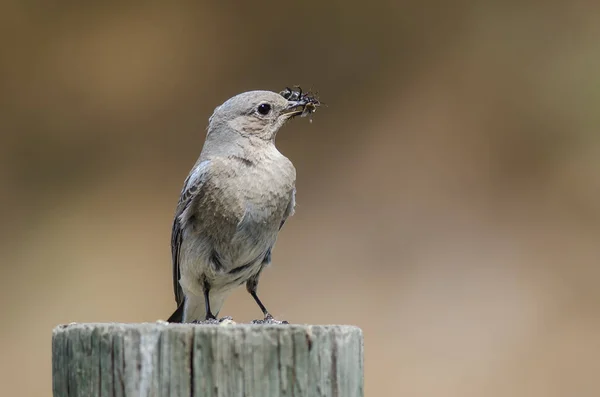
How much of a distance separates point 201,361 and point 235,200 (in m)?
2.09

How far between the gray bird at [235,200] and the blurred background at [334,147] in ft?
8.36

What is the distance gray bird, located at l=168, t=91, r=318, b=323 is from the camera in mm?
4523

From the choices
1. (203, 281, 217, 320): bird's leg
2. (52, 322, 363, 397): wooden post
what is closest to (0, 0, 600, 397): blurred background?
(203, 281, 217, 320): bird's leg

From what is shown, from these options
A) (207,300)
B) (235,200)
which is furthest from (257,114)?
(207,300)

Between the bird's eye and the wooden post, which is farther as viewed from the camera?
the bird's eye

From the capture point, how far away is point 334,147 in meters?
7.70

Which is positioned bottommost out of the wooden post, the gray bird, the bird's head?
the wooden post

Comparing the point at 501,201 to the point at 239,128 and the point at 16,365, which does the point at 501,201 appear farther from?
the point at 16,365

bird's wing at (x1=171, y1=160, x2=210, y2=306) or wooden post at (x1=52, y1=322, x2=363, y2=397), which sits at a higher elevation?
bird's wing at (x1=171, y1=160, x2=210, y2=306)

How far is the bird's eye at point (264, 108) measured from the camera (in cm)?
482

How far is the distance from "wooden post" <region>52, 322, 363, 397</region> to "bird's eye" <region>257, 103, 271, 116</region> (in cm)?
244

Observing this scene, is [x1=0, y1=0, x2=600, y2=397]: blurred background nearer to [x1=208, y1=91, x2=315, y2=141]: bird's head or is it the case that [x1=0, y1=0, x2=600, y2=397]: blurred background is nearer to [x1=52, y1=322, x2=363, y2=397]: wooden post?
[x1=208, y1=91, x2=315, y2=141]: bird's head

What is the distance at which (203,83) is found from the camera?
7645 millimetres

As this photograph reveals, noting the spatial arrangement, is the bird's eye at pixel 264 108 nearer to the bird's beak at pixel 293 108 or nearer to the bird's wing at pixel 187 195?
the bird's beak at pixel 293 108
